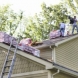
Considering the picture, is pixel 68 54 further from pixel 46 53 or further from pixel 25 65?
pixel 25 65

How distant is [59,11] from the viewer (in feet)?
103

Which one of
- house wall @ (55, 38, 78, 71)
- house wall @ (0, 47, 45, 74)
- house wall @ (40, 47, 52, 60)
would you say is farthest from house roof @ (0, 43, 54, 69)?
house wall @ (40, 47, 52, 60)

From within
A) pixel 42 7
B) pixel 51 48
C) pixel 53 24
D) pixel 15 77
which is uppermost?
pixel 42 7

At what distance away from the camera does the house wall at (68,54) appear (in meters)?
14.5

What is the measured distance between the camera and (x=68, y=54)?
15.2 meters

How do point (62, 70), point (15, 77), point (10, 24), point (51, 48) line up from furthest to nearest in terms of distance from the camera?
point (10, 24), point (51, 48), point (15, 77), point (62, 70)

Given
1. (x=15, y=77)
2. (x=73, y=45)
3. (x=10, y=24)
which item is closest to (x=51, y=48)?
(x=73, y=45)

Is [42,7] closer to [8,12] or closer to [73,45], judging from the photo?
[8,12]

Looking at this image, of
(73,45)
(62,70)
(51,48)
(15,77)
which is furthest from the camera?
(73,45)

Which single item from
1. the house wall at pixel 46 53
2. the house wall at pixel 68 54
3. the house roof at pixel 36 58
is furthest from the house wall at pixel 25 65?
the house wall at pixel 46 53

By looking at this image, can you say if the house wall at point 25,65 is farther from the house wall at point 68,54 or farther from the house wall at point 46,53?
the house wall at point 46,53

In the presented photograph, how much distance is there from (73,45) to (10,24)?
19936 mm

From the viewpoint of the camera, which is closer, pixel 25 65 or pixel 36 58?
pixel 36 58

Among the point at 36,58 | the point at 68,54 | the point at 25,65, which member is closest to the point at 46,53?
the point at 68,54
